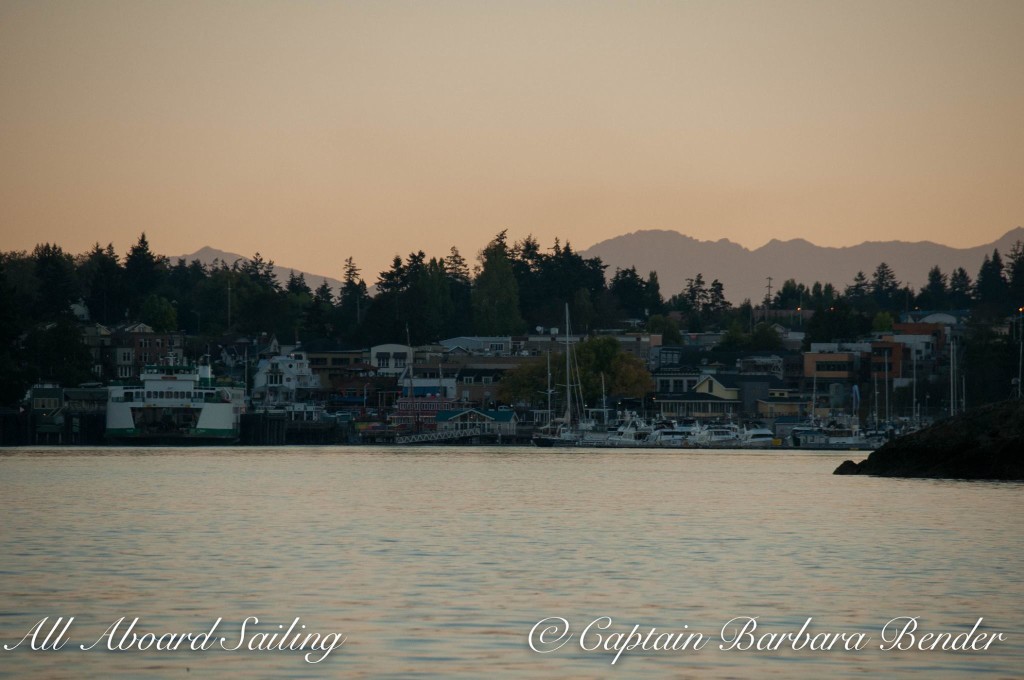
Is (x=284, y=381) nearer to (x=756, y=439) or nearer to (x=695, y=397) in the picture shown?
(x=695, y=397)

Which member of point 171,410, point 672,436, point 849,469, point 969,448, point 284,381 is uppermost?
point 284,381

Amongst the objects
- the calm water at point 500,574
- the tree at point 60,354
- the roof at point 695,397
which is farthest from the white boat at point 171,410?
the calm water at point 500,574

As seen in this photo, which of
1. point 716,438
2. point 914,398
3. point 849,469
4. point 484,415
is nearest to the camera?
point 849,469

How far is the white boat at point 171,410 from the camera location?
15362 cm

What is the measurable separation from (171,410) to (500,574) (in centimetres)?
12822

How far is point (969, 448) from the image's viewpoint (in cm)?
7275

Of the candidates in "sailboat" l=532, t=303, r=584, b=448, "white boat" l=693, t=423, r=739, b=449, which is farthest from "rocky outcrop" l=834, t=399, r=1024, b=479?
"sailboat" l=532, t=303, r=584, b=448

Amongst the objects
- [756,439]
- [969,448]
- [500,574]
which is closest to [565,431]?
[756,439]

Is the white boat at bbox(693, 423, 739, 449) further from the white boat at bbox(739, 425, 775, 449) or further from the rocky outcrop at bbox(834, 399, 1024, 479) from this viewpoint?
the rocky outcrop at bbox(834, 399, 1024, 479)

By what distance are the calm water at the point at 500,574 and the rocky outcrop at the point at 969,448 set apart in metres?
6.34

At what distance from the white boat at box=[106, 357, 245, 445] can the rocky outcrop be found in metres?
90.1

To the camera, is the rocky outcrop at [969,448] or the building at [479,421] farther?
the building at [479,421]

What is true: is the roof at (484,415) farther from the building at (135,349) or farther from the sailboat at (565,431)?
the building at (135,349)

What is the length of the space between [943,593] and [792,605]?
378 cm
